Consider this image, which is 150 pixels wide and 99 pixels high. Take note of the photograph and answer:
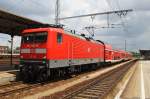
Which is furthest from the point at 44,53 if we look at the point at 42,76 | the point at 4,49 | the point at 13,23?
the point at 4,49

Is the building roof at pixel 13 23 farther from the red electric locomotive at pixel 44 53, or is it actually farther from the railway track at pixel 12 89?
the railway track at pixel 12 89

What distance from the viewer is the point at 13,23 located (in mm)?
21938

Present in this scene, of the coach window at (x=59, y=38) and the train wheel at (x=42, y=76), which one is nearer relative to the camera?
the train wheel at (x=42, y=76)

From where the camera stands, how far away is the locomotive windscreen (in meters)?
18.3

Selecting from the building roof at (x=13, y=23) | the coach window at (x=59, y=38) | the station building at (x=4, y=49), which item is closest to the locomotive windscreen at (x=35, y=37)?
the coach window at (x=59, y=38)

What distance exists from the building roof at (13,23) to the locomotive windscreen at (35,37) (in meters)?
1.43

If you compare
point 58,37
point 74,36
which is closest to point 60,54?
point 58,37

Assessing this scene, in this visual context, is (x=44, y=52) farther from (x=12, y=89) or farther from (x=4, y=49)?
(x=4, y=49)

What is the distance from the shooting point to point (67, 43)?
20.4m

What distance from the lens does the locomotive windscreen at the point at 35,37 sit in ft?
60.0

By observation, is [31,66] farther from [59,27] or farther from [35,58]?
[59,27]

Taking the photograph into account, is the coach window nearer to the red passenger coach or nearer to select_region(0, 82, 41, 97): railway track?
the red passenger coach

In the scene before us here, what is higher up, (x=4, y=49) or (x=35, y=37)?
(x=4, y=49)

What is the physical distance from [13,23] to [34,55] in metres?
4.92
